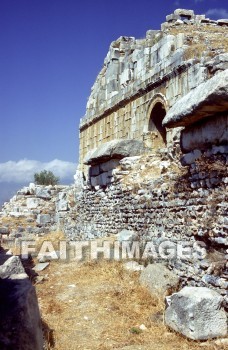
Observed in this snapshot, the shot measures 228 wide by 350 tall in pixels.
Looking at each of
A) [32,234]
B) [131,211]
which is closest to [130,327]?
[131,211]

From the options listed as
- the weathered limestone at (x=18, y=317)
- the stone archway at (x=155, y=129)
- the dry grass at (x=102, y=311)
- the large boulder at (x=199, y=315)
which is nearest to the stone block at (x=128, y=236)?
the dry grass at (x=102, y=311)

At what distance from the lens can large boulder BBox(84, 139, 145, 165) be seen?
1080cm

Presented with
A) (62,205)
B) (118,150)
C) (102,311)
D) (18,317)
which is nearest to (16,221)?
(62,205)

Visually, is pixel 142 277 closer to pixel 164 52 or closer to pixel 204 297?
pixel 204 297

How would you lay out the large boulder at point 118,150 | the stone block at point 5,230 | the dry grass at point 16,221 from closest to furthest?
the large boulder at point 118,150 < the stone block at point 5,230 < the dry grass at point 16,221

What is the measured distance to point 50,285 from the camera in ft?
25.7

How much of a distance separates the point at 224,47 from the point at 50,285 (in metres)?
8.39

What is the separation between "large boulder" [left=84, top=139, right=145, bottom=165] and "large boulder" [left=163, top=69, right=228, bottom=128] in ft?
14.9

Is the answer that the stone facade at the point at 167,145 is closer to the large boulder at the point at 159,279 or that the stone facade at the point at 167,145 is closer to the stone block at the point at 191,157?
the stone block at the point at 191,157

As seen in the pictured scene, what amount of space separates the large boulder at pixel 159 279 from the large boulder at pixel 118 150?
4.37 metres

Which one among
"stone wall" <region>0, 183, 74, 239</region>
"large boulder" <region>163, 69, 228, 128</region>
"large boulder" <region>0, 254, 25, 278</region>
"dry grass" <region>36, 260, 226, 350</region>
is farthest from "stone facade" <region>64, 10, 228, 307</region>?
"large boulder" <region>0, 254, 25, 278</region>

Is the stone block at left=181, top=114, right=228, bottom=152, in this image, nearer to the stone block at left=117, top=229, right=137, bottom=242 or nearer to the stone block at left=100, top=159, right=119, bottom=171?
the stone block at left=117, top=229, right=137, bottom=242

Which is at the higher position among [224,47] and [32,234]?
[224,47]

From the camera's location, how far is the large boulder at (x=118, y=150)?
35.4ft
